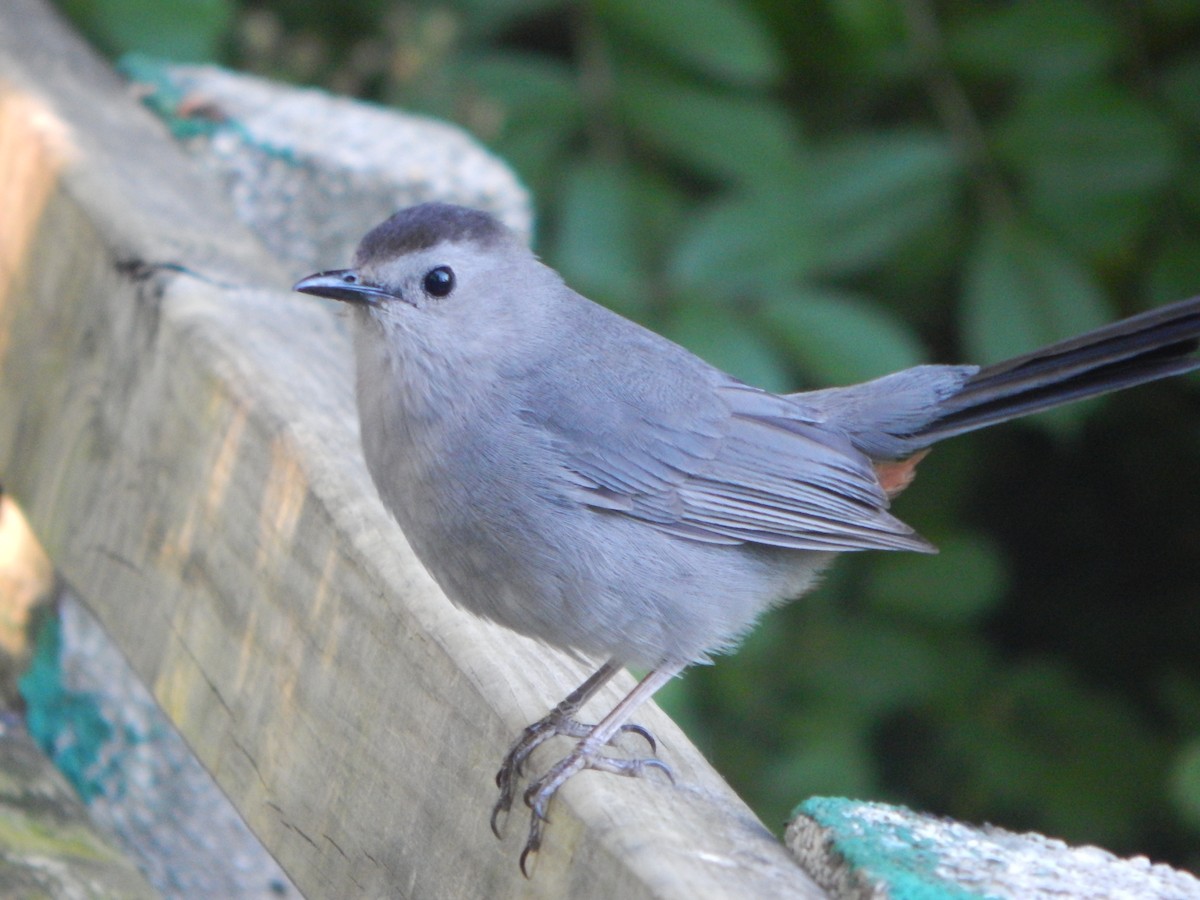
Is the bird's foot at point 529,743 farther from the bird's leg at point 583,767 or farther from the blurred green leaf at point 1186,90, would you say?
the blurred green leaf at point 1186,90

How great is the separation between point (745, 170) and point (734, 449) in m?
1.18

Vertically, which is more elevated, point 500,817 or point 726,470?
point 726,470

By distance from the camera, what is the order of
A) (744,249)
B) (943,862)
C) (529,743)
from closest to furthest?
(943,862) < (529,743) < (744,249)

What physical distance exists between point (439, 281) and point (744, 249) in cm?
118

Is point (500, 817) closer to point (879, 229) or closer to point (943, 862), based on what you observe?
point (943, 862)

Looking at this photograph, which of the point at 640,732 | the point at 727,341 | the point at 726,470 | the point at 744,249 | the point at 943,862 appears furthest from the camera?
the point at 744,249

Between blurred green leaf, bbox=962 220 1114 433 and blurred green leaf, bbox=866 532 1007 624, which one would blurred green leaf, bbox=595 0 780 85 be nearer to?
blurred green leaf, bbox=962 220 1114 433

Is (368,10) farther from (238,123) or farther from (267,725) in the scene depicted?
(267,725)

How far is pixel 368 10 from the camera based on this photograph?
3.71 meters

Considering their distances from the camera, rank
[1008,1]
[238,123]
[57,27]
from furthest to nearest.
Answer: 1. [1008,1]
2. [57,27]
3. [238,123]

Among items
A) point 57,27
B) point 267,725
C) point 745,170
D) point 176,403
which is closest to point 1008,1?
point 745,170

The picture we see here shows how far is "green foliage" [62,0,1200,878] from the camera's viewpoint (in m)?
3.16

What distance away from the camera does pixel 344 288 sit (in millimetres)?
2000

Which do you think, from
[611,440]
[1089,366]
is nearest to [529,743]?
[611,440]
